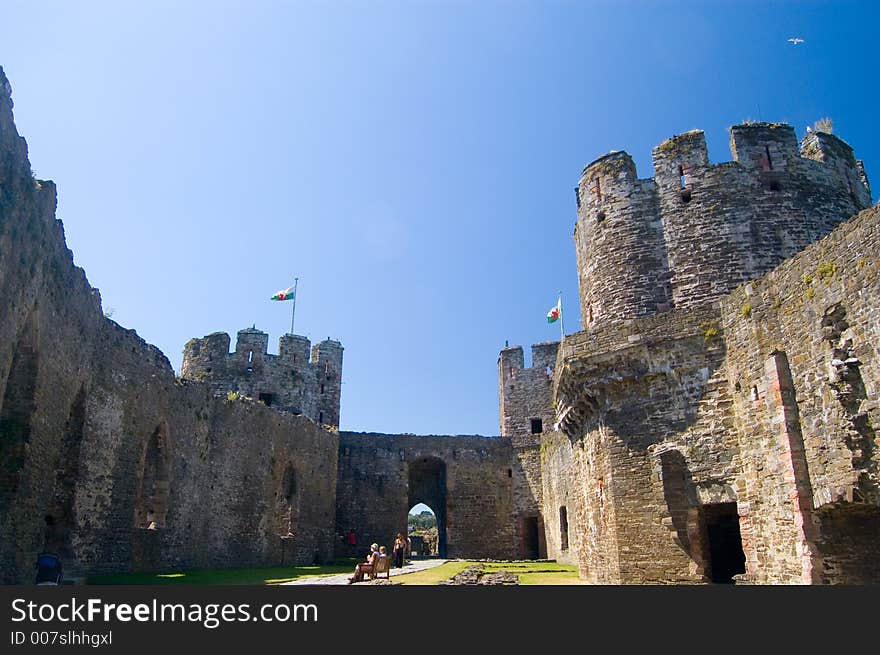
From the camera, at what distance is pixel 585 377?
15.2 metres

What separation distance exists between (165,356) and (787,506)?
1580cm

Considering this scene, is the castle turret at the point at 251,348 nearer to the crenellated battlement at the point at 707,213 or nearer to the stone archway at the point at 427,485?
the stone archway at the point at 427,485

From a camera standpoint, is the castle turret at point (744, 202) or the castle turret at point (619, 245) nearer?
the castle turret at point (744, 202)

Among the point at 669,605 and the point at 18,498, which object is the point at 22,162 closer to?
Answer: the point at 18,498

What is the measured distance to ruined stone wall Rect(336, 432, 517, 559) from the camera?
103 ft

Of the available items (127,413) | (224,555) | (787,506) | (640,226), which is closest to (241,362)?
(224,555)

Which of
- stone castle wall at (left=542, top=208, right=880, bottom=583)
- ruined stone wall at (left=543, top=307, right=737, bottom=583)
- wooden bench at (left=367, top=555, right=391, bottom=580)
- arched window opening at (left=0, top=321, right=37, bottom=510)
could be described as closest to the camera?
stone castle wall at (left=542, top=208, right=880, bottom=583)

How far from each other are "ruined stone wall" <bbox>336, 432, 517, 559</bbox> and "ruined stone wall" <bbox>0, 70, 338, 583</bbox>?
2.78 m

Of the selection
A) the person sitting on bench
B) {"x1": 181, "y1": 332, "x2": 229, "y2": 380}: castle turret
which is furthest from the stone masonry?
{"x1": 181, "y1": 332, "x2": 229, "y2": 380}: castle turret

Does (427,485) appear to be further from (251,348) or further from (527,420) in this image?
(251,348)

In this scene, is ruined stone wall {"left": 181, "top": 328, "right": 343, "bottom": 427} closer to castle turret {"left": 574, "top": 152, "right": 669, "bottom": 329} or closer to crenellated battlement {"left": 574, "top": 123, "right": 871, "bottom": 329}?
castle turret {"left": 574, "top": 152, "right": 669, "bottom": 329}

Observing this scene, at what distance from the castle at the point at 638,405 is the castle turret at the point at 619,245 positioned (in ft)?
0.17

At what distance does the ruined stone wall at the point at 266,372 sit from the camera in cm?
3256

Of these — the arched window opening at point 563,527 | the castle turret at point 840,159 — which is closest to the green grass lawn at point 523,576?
the arched window opening at point 563,527
